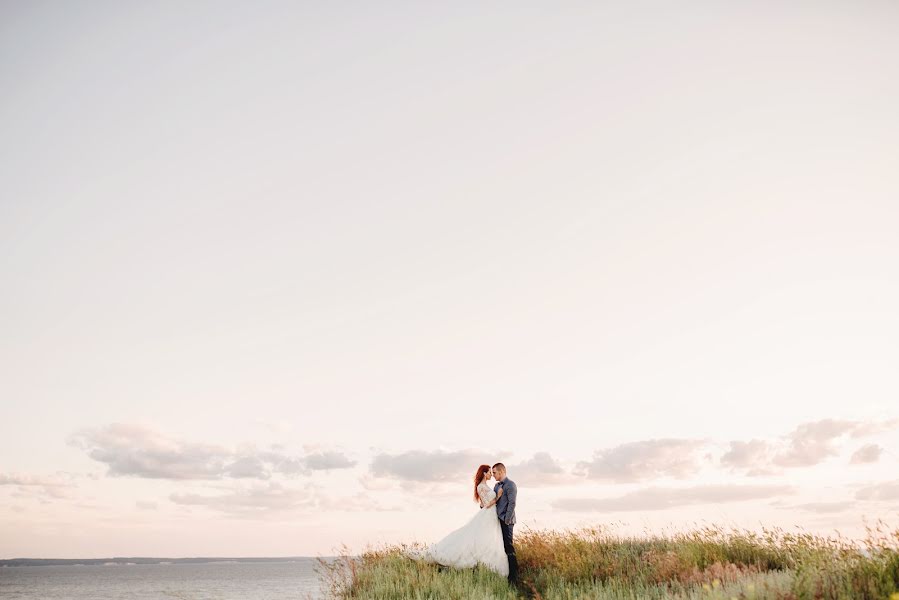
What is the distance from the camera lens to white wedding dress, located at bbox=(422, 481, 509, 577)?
13.4 m

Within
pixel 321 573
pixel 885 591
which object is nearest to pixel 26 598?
pixel 321 573

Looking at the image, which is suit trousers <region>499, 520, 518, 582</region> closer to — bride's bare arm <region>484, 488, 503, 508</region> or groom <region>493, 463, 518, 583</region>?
groom <region>493, 463, 518, 583</region>

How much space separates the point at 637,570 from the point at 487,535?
10.7 ft

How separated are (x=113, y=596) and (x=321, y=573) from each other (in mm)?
95927

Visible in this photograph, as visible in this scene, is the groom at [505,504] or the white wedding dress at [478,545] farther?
the groom at [505,504]

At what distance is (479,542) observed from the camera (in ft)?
44.3

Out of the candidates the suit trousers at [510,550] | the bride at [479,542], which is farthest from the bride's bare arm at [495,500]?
the suit trousers at [510,550]

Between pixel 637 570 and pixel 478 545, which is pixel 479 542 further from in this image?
pixel 637 570

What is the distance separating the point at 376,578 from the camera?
12.5m

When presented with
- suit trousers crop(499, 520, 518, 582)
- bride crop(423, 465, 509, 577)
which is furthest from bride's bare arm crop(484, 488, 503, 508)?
suit trousers crop(499, 520, 518, 582)

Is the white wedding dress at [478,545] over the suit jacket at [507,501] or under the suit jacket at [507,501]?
under

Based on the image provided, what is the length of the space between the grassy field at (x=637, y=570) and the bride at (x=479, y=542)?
0.28 meters

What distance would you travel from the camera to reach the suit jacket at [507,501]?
13773mm

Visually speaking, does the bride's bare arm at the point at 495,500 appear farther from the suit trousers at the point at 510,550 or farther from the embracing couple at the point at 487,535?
the suit trousers at the point at 510,550
